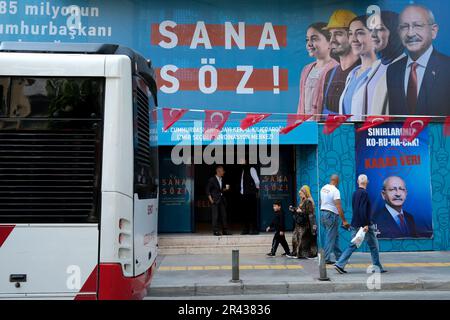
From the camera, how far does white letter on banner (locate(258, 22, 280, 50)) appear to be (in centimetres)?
1282

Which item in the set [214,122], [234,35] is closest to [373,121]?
[214,122]

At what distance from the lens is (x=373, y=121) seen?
1196cm

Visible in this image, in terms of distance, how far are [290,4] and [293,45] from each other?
1.20 m

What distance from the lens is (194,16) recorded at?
502 inches

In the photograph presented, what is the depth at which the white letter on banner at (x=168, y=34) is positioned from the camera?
41.3ft

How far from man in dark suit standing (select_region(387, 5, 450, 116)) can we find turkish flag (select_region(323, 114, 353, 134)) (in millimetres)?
1508

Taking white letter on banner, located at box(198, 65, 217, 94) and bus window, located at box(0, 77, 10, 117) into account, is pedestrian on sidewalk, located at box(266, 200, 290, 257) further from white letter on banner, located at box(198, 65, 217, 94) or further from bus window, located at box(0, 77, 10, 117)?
bus window, located at box(0, 77, 10, 117)

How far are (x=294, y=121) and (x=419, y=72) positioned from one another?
12.4ft

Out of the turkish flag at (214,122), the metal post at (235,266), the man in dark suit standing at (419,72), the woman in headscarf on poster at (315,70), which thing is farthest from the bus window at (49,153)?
the man in dark suit standing at (419,72)

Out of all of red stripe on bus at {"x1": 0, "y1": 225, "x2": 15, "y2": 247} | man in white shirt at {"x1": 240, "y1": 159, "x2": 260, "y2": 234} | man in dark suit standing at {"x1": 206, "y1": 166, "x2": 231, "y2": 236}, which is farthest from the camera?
man in white shirt at {"x1": 240, "y1": 159, "x2": 260, "y2": 234}

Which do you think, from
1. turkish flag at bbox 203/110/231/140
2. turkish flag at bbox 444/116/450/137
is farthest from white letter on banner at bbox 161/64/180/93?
turkish flag at bbox 444/116/450/137

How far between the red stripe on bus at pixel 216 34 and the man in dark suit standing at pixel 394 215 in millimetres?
4869

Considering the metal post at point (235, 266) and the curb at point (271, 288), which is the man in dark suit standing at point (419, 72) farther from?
the metal post at point (235, 266)

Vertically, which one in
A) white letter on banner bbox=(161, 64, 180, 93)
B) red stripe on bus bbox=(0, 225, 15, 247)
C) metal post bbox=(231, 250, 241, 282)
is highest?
white letter on banner bbox=(161, 64, 180, 93)
